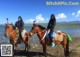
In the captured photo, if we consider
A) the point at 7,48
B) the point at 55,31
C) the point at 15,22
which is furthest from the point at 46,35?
the point at 7,48

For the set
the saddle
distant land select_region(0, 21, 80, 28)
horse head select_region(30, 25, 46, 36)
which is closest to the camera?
the saddle

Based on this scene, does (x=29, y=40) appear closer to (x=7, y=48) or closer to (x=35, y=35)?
(x=35, y=35)

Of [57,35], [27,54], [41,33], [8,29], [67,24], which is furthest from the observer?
[67,24]

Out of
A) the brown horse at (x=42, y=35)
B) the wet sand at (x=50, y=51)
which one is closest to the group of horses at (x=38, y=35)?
the brown horse at (x=42, y=35)

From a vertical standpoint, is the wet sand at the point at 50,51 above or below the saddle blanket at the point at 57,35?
below

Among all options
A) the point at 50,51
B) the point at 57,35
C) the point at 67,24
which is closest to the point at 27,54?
the point at 50,51

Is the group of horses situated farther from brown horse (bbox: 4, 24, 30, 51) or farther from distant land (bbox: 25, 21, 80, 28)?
distant land (bbox: 25, 21, 80, 28)

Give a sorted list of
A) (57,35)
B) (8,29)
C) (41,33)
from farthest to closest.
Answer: (8,29), (41,33), (57,35)

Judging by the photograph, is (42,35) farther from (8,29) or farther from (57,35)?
(8,29)

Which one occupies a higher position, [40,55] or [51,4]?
[51,4]

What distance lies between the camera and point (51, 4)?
877 cm

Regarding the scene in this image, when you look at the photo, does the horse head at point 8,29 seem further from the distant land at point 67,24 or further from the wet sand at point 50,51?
the distant land at point 67,24

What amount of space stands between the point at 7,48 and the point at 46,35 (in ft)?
4.79

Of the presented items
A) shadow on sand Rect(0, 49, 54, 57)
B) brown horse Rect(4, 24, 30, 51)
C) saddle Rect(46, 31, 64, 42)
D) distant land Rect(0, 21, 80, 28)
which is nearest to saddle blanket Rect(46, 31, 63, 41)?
saddle Rect(46, 31, 64, 42)
